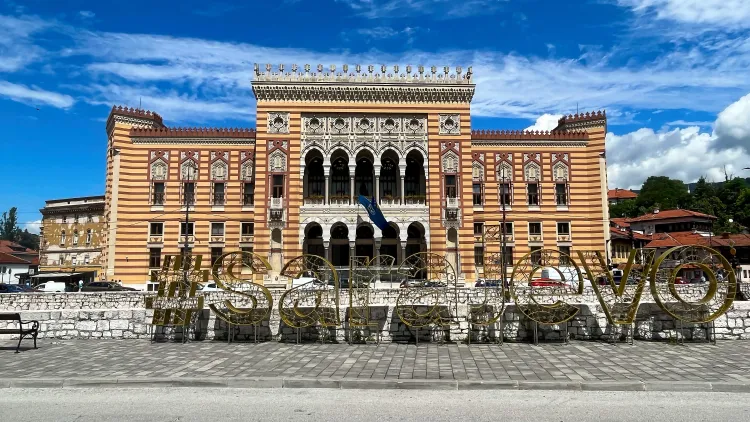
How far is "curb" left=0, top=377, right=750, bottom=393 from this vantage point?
1042 cm

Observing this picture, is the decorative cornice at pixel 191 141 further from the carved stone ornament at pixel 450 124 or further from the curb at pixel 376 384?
the curb at pixel 376 384

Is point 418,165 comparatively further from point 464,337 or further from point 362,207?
point 464,337

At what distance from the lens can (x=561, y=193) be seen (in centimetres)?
4556

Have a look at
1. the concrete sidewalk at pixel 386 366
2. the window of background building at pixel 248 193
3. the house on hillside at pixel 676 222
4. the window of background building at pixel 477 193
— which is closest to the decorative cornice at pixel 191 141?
the window of background building at pixel 248 193

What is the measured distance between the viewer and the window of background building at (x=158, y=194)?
43.6 meters

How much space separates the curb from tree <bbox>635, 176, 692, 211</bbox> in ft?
284

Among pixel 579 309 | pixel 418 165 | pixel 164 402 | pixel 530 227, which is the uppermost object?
pixel 418 165

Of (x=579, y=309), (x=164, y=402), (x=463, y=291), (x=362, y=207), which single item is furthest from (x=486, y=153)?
(x=164, y=402)

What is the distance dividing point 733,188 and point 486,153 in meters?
62.5

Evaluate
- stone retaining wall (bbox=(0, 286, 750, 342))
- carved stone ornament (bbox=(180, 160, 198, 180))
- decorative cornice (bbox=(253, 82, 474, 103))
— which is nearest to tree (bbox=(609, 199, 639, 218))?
decorative cornice (bbox=(253, 82, 474, 103))

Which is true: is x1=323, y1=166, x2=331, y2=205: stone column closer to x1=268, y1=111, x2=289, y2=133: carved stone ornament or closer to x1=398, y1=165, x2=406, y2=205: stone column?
x1=268, y1=111, x2=289, y2=133: carved stone ornament

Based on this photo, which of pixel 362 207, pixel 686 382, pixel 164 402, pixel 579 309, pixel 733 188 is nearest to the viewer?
pixel 164 402

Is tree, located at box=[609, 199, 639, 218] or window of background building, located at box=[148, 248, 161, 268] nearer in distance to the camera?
window of background building, located at box=[148, 248, 161, 268]

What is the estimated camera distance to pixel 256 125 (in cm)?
4147
